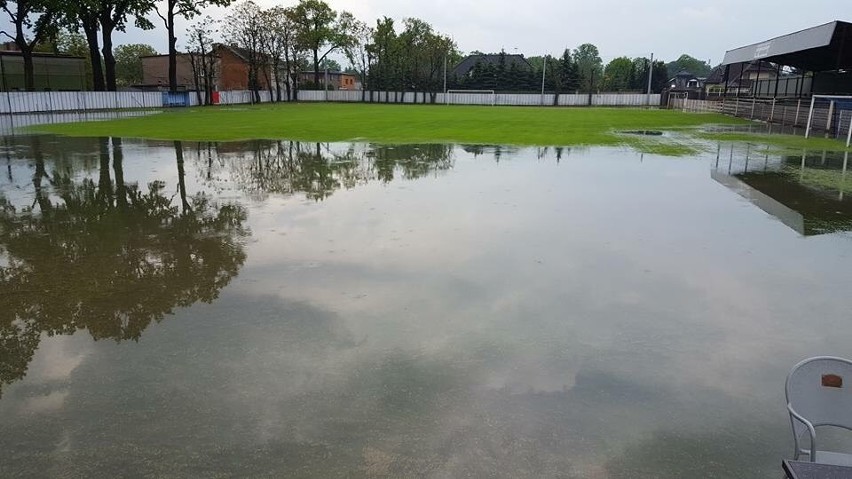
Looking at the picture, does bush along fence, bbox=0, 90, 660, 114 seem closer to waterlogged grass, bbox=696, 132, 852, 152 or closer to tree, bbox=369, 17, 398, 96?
tree, bbox=369, 17, 398, 96

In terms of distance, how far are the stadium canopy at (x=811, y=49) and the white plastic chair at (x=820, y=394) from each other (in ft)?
95.6

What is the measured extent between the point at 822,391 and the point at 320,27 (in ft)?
260

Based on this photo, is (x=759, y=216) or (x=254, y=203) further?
(x=254, y=203)

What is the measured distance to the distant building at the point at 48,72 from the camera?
2183 inches

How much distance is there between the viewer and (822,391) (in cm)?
282

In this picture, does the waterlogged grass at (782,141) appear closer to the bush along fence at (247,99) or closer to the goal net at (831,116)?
the goal net at (831,116)

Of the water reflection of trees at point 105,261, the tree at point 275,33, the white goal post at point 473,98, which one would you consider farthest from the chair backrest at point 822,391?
the white goal post at point 473,98

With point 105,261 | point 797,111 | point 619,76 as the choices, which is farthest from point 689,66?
point 105,261

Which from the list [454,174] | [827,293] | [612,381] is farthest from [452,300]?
[454,174]

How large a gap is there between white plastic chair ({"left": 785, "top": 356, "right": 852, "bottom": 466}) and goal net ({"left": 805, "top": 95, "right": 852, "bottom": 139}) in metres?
27.3

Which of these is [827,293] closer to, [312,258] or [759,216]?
[759,216]

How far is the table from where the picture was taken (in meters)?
2.22

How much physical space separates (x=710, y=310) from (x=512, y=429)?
9.86 feet

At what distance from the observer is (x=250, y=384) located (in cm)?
436
